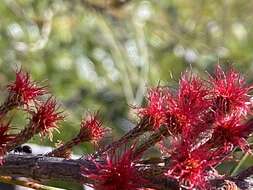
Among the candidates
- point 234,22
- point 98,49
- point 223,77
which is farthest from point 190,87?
point 98,49

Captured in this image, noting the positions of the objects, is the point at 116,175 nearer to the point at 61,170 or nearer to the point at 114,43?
the point at 61,170

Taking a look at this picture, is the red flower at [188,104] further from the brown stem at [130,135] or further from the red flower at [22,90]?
the red flower at [22,90]

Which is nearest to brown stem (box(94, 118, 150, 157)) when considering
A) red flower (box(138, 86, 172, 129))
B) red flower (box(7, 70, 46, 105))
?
red flower (box(138, 86, 172, 129))

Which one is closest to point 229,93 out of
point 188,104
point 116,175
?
point 188,104

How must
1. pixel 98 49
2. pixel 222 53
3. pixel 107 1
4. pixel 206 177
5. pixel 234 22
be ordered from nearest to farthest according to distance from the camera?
pixel 206 177, pixel 107 1, pixel 222 53, pixel 234 22, pixel 98 49

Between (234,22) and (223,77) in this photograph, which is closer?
(223,77)

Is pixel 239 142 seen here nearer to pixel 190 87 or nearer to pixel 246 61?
pixel 190 87

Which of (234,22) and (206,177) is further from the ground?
(234,22)

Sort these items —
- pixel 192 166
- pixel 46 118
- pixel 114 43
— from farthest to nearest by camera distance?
pixel 114 43
pixel 46 118
pixel 192 166
